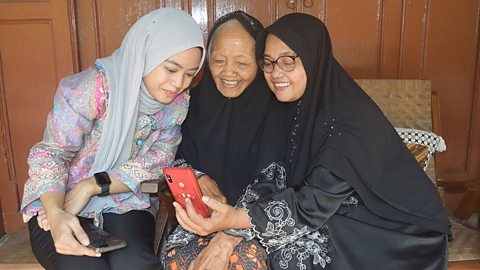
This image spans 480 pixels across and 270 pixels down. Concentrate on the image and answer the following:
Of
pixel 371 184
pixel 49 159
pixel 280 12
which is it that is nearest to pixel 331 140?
A: pixel 371 184

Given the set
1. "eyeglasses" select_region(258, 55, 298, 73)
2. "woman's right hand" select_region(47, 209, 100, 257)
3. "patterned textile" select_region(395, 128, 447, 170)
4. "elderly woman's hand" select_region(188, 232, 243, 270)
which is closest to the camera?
"woman's right hand" select_region(47, 209, 100, 257)

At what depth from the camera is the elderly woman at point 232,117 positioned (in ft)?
5.84

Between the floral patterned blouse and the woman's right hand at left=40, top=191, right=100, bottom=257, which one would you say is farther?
the floral patterned blouse

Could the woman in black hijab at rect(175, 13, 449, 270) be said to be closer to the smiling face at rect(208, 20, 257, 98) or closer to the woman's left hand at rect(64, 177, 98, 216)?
the smiling face at rect(208, 20, 257, 98)

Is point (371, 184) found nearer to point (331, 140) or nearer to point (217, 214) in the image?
point (331, 140)

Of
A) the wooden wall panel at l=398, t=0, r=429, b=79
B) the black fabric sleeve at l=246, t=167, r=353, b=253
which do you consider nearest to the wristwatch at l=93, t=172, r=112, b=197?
the black fabric sleeve at l=246, t=167, r=353, b=253

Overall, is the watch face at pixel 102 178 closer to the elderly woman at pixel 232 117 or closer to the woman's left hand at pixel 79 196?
the woman's left hand at pixel 79 196

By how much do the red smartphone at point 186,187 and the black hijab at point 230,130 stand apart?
1.69 feet

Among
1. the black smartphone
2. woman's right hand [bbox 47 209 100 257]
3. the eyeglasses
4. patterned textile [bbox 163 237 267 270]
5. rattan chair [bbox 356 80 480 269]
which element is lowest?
patterned textile [bbox 163 237 267 270]

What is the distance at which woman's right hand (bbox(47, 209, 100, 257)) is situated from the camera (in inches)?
51.2

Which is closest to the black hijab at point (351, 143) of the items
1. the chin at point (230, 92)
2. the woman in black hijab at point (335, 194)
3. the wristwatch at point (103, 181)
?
the woman in black hijab at point (335, 194)

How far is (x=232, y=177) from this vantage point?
196 centimetres

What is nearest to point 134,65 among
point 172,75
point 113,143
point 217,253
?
point 172,75

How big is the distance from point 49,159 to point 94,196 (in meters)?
0.23
